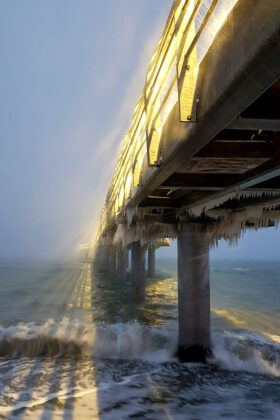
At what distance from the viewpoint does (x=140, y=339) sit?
10695 millimetres

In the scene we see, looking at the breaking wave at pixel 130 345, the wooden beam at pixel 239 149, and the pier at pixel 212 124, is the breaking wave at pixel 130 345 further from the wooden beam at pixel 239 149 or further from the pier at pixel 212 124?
the wooden beam at pixel 239 149

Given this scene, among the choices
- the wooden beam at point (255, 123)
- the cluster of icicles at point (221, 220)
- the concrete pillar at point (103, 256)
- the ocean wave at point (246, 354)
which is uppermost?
the wooden beam at point (255, 123)

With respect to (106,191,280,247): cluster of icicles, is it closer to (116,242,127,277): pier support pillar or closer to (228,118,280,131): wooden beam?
(228,118,280,131): wooden beam

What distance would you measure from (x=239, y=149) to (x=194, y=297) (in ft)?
20.5

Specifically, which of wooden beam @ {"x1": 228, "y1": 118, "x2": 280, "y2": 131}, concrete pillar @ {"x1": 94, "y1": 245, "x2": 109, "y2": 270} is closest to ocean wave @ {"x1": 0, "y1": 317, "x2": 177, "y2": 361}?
wooden beam @ {"x1": 228, "y1": 118, "x2": 280, "y2": 131}

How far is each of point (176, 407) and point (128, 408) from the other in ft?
3.31

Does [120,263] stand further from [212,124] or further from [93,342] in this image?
[212,124]

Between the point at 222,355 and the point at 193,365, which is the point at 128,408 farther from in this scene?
the point at 222,355

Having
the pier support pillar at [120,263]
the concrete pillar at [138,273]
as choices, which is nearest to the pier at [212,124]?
the concrete pillar at [138,273]

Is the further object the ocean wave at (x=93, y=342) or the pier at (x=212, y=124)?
the ocean wave at (x=93, y=342)

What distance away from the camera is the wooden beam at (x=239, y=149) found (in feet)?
12.1

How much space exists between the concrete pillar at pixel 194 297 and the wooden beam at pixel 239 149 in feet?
18.4

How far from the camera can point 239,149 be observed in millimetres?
3750

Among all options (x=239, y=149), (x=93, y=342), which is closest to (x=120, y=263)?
(x=93, y=342)
